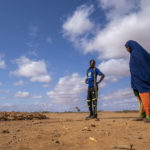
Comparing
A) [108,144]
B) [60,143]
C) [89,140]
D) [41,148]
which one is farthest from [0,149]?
[108,144]

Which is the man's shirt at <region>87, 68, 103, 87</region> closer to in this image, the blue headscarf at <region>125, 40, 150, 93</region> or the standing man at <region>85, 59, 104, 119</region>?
the standing man at <region>85, 59, 104, 119</region>

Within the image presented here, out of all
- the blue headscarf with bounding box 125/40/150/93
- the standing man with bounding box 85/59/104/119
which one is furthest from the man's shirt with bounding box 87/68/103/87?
the blue headscarf with bounding box 125/40/150/93

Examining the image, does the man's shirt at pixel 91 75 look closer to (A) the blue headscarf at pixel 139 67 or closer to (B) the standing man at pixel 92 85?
(B) the standing man at pixel 92 85

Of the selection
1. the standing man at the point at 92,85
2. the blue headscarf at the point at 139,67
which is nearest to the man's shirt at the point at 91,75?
the standing man at the point at 92,85

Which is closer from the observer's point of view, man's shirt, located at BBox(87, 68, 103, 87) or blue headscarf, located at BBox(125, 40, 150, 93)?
blue headscarf, located at BBox(125, 40, 150, 93)

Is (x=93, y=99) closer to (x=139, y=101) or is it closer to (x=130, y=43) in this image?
(x=139, y=101)

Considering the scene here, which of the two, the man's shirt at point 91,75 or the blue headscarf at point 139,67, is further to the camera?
the man's shirt at point 91,75

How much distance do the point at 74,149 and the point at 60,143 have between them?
0.32 metres

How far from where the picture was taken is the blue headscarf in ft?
15.8

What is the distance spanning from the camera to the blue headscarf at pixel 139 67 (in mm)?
4826

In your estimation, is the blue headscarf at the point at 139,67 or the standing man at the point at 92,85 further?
the standing man at the point at 92,85

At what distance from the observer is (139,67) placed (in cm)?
501

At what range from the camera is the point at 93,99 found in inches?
264

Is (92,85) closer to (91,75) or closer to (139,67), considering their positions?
(91,75)
